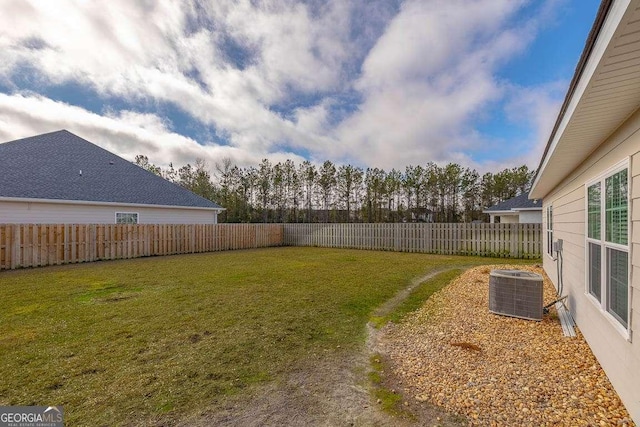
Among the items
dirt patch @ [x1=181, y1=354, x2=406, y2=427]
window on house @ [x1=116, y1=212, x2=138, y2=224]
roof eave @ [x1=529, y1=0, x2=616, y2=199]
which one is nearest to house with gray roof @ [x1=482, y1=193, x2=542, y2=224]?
roof eave @ [x1=529, y1=0, x2=616, y2=199]

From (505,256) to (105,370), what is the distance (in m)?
13.8

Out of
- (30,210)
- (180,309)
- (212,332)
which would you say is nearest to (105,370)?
(212,332)

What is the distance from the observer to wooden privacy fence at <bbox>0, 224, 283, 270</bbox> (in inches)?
386

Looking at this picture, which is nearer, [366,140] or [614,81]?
[614,81]

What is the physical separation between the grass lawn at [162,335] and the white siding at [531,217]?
45.8 feet

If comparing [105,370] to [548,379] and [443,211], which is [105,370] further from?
[443,211]

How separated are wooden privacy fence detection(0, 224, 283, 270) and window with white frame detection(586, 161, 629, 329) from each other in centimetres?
1485

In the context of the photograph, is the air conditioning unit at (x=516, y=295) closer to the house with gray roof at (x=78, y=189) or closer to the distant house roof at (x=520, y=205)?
the distant house roof at (x=520, y=205)

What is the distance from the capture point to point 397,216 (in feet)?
103

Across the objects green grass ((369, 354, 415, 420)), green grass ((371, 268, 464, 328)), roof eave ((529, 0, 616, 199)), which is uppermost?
roof eave ((529, 0, 616, 199))

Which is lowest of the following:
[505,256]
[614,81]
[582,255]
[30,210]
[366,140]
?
[505,256]

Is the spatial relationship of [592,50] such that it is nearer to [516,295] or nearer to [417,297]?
[516,295]

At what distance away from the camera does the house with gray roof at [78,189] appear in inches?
470

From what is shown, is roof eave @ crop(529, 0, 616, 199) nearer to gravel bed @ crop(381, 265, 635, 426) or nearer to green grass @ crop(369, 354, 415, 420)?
gravel bed @ crop(381, 265, 635, 426)
